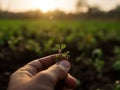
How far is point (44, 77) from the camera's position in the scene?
193cm

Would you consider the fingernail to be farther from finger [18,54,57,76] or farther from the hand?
finger [18,54,57,76]

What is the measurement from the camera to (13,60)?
4.98 m

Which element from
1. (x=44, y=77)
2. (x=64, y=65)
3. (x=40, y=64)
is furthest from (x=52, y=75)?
(x=40, y=64)

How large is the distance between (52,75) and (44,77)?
6cm

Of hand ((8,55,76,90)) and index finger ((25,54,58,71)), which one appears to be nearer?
hand ((8,55,76,90))

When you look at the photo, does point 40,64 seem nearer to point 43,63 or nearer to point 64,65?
point 43,63

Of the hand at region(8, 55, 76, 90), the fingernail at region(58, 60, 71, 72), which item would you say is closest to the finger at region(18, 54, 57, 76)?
the hand at region(8, 55, 76, 90)

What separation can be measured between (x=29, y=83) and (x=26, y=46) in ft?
12.3

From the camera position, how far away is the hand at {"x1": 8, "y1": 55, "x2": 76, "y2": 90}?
193 centimetres

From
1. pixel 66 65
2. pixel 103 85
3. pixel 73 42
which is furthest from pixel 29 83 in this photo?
pixel 73 42

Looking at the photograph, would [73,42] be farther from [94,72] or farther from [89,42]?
[94,72]

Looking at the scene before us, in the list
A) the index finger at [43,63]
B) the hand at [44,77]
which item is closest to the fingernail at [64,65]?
the hand at [44,77]

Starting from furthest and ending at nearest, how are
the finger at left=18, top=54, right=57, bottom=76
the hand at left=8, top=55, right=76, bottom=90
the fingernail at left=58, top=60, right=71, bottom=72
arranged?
the finger at left=18, top=54, right=57, bottom=76 → the fingernail at left=58, top=60, right=71, bottom=72 → the hand at left=8, top=55, right=76, bottom=90

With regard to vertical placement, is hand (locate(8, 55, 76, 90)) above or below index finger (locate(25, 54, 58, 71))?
below
